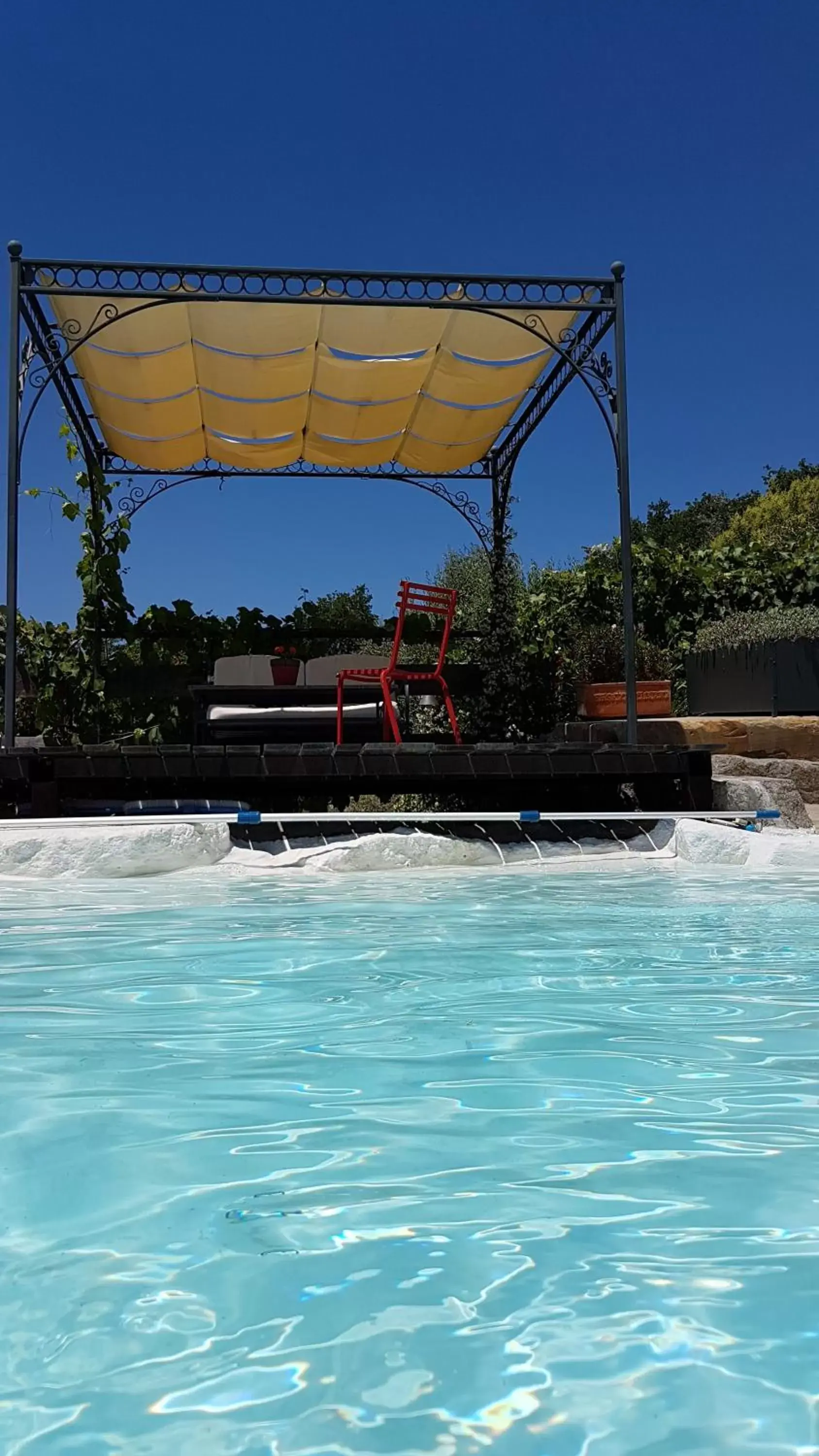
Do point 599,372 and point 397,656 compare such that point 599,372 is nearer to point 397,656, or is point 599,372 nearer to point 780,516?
point 397,656

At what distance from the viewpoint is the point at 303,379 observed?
845cm

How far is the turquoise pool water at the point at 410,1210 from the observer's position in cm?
93

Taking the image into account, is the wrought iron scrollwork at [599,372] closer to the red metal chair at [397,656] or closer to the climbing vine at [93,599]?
the red metal chair at [397,656]

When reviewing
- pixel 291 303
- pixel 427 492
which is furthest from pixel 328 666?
pixel 291 303

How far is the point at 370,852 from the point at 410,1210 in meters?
3.64

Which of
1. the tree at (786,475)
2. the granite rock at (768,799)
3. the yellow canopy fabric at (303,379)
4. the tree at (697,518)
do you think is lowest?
the granite rock at (768,799)

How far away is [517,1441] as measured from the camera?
2.89 ft

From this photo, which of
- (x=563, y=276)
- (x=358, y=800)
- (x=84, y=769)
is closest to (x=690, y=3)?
(x=563, y=276)

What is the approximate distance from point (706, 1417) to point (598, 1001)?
1.51m

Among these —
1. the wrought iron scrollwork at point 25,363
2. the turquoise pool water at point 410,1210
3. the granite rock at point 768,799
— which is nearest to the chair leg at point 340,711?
the granite rock at point 768,799

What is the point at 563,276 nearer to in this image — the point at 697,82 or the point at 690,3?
the point at 690,3

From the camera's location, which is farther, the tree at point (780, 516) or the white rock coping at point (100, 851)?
the tree at point (780, 516)

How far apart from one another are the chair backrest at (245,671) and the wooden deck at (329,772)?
9.25 feet

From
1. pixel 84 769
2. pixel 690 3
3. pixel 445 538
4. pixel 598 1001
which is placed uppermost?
pixel 690 3
